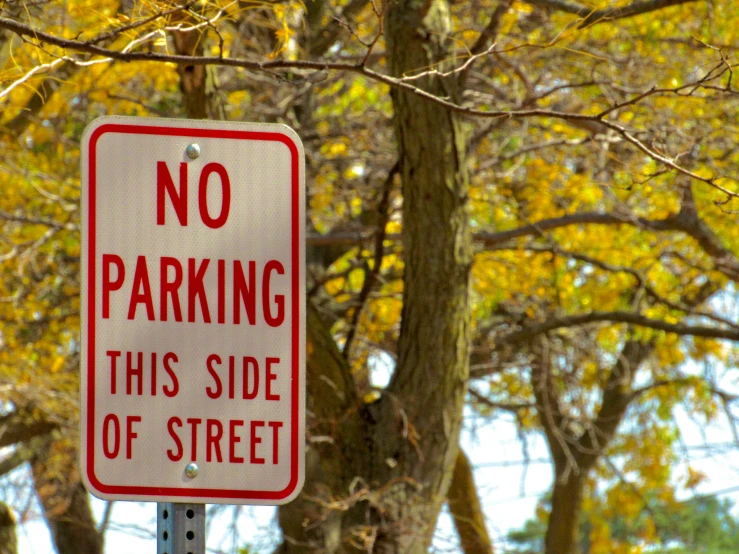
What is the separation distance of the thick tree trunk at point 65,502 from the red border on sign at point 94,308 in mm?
8846

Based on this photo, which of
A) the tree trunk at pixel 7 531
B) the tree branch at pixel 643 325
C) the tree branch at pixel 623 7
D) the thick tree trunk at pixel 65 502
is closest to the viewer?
the tree branch at pixel 623 7

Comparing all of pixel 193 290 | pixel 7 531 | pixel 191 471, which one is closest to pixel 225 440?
pixel 191 471

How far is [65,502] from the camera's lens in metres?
11.6

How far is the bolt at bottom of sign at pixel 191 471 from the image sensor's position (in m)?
1.89

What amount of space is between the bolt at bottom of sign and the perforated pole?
0.05 metres

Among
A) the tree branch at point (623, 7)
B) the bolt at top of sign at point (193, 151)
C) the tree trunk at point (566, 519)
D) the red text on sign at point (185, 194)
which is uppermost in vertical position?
the tree branch at point (623, 7)

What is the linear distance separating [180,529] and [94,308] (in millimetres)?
405

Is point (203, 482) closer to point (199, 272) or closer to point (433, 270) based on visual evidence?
point (199, 272)

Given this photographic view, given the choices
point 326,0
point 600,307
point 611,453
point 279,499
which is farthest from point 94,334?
point 611,453

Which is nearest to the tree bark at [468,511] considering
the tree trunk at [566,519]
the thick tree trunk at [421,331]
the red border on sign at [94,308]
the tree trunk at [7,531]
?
the thick tree trunk at [421,331]

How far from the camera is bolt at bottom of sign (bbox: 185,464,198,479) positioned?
189 centimetres

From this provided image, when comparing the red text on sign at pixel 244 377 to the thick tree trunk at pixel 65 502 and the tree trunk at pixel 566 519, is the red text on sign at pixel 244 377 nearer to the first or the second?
the thick tree trunk at pixel 65 502

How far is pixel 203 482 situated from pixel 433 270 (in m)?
4.10

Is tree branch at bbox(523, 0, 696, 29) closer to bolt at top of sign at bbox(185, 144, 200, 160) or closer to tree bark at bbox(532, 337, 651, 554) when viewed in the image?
bolt at top of sign at bbox(185, 144, 200, 160)
